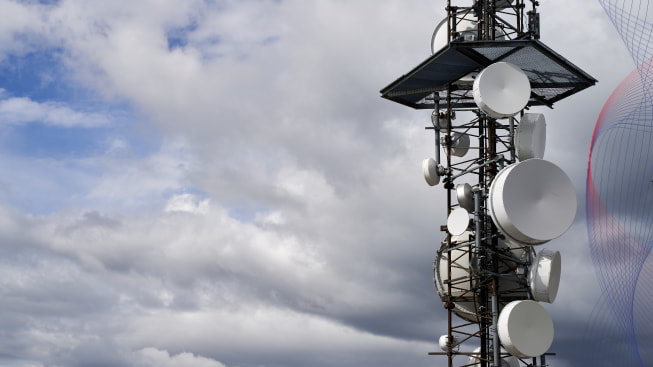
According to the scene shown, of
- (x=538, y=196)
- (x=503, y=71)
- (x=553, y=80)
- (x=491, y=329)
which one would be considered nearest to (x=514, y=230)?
(x=538, y=196)

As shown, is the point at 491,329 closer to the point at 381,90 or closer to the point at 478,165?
the point at 478,165

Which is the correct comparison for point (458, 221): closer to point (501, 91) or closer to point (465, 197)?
point (465, 197)

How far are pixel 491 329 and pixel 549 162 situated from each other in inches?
325

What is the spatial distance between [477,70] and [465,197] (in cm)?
742

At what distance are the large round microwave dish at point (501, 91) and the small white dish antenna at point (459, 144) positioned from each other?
4.30 metres

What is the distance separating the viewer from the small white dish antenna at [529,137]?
4144 cm

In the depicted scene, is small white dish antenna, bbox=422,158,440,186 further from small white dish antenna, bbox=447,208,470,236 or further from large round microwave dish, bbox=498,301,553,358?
large round microwave dish, bbox=498,301,553,358

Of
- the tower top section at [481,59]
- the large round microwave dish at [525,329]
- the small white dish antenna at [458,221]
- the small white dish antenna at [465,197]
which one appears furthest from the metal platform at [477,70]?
the large round microwave dish at [525,329]

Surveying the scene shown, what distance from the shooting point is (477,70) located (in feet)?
147

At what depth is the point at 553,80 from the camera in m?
45.5

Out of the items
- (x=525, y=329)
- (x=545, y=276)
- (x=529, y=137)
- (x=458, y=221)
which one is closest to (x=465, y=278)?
(x=458, y=221)

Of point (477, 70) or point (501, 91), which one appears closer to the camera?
point (501, 91)

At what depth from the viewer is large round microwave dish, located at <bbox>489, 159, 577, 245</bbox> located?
37.8 m

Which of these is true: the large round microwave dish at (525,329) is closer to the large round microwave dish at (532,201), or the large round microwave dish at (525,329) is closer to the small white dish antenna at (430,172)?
the large round microwave dish at (532,201)
